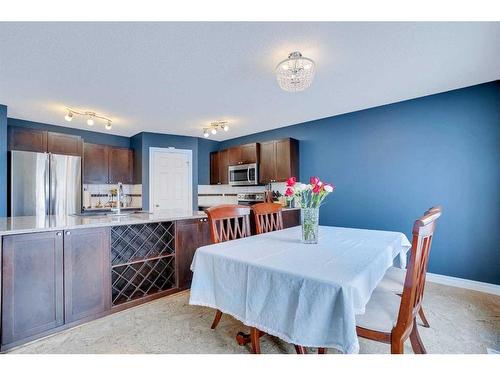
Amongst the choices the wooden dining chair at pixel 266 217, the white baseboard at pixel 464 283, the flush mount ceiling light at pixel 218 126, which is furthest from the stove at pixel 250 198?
the white baseboard at pixel 464 283

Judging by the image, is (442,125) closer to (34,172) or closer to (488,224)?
(488,224)

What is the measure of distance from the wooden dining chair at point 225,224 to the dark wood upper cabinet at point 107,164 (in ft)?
11.6

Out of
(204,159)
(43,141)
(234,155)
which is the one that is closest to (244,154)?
(234,155)

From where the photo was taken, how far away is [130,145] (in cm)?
522

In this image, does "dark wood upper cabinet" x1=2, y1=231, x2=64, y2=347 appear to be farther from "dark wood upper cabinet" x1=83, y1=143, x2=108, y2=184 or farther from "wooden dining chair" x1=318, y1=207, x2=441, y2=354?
"dark wood upper cabinet" x1=83, y1=143, x2=108, y2=184

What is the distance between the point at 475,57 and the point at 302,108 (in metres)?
1.86

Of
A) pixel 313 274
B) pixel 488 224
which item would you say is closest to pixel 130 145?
pixel 313 274

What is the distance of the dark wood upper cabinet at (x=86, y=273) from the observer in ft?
6.68

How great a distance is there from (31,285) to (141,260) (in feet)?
2.76

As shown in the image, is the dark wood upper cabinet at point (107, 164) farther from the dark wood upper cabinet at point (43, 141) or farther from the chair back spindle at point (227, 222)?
the chair back spindle at point (227, 222)

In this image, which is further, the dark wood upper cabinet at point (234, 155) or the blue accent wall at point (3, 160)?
the dark wood upper cabinet at point (234, 155)

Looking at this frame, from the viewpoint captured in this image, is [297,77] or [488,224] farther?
[488,224]

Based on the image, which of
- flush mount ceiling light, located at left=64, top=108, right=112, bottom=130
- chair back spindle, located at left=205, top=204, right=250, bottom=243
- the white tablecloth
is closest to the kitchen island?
chair back spindle, located at left=205, top=204, right=250, bottom=243
